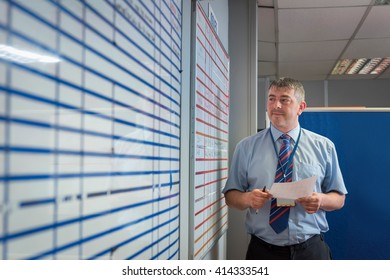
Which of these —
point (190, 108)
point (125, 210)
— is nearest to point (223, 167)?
point (190, 108)

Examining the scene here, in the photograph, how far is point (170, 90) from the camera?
→ 3.16 feet

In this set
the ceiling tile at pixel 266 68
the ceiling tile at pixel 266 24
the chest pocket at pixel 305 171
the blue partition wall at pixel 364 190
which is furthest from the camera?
the ceiling tile at pixel 266 68

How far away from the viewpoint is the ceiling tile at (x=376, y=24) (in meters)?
2.65

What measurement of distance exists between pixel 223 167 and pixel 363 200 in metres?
0.88

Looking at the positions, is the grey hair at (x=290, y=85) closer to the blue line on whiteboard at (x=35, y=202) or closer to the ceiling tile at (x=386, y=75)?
the blue line on whiteboard at (x=35, y=202)

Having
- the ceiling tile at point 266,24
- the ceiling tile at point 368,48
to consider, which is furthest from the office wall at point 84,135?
the ceiling tile at point 368,48

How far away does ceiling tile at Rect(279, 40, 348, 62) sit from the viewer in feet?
11.2

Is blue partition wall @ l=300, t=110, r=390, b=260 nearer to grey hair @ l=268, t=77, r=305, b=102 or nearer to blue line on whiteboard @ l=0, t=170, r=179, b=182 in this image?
grey hair @ l=268, t=77, r=305, b=102

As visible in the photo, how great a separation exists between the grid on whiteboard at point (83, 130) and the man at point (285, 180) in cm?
65

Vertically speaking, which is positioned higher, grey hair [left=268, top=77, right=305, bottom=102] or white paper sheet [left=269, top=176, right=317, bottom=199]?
grey hair [left=268, top=77, right=305, bottom=102]

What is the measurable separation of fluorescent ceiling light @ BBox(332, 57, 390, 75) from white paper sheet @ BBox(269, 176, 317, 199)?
3.23 metres

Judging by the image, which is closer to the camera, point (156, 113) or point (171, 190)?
point (156, 113)

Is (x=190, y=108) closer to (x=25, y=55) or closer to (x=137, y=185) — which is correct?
(x=137, y=185)

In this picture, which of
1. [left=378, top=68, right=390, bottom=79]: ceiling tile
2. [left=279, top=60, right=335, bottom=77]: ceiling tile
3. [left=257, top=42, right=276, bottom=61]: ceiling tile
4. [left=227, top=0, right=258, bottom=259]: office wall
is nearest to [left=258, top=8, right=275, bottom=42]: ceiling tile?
[left=257, top=42, right=276, bottom=61]: ceiling tile
